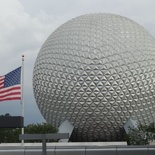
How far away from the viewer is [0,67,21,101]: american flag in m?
25.1

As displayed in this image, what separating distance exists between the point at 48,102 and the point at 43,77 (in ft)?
9.60

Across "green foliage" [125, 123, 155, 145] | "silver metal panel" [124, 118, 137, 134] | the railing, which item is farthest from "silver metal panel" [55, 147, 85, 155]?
"silver metal panel" [124, 118, 137, 134]

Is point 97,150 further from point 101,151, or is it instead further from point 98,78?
point 98,78

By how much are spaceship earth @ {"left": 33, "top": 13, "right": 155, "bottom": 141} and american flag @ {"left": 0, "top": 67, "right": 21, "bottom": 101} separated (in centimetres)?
1823

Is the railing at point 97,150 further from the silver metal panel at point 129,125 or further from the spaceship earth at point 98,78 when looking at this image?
the silver metal panel at point 129,125

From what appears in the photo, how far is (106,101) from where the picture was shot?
43.6 m

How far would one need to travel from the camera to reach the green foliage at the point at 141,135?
41844 mm

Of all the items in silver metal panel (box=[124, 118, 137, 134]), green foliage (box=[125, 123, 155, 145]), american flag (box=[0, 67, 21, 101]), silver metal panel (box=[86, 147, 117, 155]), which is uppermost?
american flag (box=[0, 67, 21, 101])

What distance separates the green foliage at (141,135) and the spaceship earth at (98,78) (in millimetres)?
2706

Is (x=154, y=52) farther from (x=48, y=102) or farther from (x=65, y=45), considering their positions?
(x=48, y=102)

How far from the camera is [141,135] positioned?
4262 centimetres

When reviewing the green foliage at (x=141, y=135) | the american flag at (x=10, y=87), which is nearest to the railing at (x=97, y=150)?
the american flag at (x=10, y=87)

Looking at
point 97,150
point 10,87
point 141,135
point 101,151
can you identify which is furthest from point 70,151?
point 141,135

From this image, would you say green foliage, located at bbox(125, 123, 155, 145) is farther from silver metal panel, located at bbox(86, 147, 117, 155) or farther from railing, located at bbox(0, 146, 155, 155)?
silver metal panel, located at bbox(86, 147, 117, 155)
